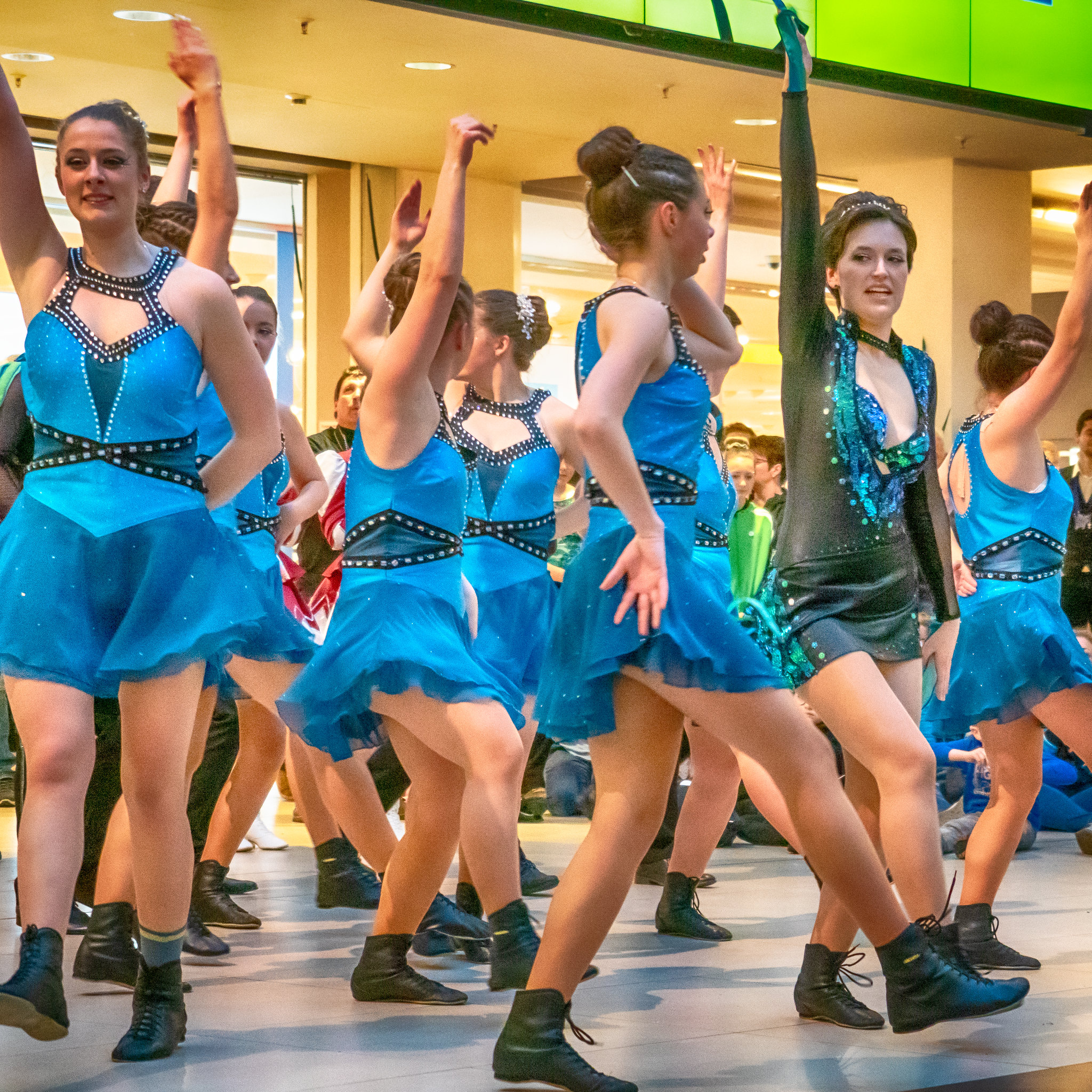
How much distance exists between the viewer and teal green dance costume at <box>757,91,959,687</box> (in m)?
3.43

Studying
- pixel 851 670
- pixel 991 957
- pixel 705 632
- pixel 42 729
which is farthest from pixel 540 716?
pixel 991 957

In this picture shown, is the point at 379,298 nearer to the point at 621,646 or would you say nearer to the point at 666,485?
the point at 666,485

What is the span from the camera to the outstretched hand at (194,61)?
3441mm

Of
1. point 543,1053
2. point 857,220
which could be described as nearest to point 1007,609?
point 857,220

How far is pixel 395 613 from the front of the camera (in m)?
3.68

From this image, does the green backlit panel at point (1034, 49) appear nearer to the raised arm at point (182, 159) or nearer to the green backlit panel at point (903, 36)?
the green backlit panel at point (903, 36)

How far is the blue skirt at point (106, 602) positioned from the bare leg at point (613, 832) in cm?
75

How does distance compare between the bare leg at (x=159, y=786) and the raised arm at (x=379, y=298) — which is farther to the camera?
the raised arm at (x=379, y=298)

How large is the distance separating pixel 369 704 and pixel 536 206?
29.1ft

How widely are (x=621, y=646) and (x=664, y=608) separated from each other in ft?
0.33

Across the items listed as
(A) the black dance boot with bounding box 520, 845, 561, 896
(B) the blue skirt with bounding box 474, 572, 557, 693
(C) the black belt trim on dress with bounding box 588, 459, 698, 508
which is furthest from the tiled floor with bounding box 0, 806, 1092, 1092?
(C) the black belt trim on dress with bounding box 588, 459, 698, 508

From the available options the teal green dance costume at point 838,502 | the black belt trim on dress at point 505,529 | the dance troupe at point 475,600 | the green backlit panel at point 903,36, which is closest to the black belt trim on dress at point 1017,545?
the dance troupe at point 475,600

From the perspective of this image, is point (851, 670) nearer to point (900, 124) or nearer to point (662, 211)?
point (662, 211)

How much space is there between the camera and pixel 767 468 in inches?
330
